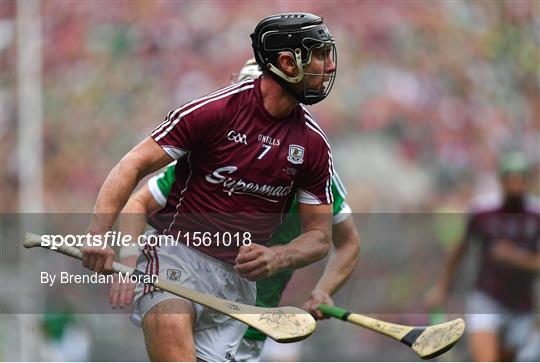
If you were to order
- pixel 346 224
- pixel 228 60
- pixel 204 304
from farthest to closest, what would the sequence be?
pixel 228 60
pixel 346 224
pixel 204 304

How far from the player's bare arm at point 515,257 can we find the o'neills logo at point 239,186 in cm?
484

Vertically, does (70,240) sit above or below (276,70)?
below

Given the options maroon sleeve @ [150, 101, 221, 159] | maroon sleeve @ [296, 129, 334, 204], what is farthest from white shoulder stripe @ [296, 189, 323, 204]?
maroon sleeve @ [150, 101, 221, 159]

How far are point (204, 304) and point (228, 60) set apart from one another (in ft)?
26.2

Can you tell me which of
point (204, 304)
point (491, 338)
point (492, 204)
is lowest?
point (491, 338)

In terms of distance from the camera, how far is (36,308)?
11.6 m

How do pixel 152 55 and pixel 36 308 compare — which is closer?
pixel 36 308

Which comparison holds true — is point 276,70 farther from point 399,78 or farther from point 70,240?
point 399,78

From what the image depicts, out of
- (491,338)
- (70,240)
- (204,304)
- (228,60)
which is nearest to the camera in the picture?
(204,304)

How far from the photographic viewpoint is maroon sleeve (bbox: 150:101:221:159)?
17.2 feet

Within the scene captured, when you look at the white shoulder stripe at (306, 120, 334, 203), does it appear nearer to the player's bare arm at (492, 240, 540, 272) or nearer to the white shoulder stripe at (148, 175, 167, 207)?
the white shoulder stripe at (148, 175, 167, 207)

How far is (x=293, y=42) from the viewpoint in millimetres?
5324

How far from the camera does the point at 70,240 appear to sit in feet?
Result: 19.0

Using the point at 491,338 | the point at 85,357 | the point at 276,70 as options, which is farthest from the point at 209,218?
the point at 85,357
